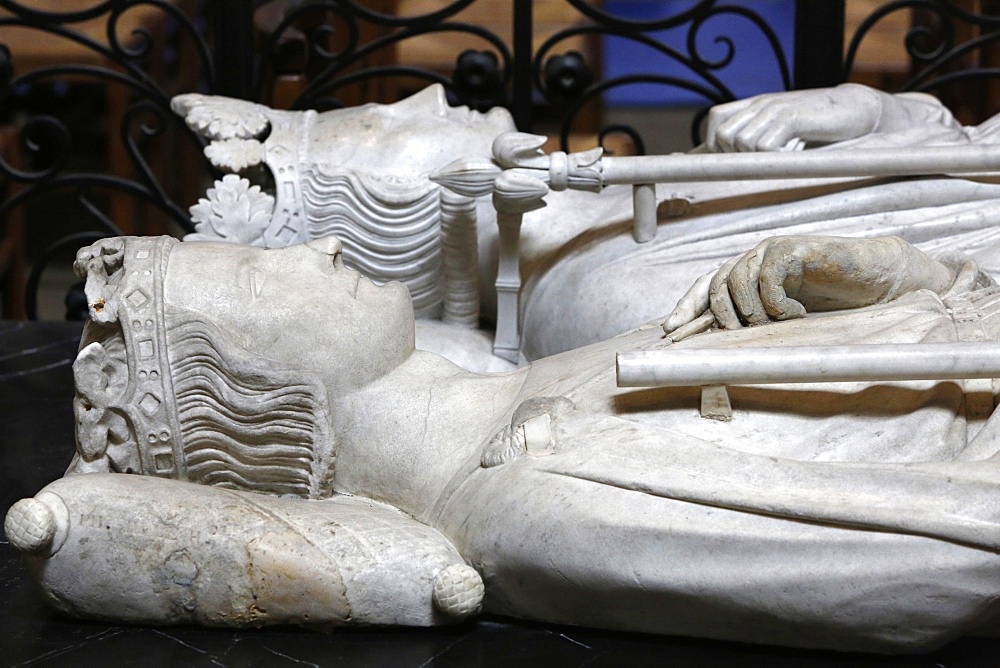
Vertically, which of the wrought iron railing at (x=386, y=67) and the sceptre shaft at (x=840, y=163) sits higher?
the wrought iron railing at (x=386, y=67)

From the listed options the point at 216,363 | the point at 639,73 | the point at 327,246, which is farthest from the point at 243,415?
the point at 639,73

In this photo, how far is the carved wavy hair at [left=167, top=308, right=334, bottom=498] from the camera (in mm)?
2281

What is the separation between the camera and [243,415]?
230 cm

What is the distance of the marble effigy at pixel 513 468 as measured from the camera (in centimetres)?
194

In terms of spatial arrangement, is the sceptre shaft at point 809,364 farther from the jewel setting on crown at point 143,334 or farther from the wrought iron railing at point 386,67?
the wrought iron railing at point 386,67

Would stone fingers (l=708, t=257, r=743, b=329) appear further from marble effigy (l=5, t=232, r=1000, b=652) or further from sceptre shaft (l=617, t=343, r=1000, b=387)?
sceptre shaft (l=617, t=343, r=1000, b=387)

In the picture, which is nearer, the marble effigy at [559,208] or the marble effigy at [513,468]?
the marble effigy at [513,468]

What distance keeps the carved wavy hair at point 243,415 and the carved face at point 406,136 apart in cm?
92

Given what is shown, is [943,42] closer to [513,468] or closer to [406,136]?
[406,136]

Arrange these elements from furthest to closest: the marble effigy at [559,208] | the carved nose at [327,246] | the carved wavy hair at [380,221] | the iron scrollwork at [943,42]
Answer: the iron scrollwork at [943,42], the carved wavy hair at [380,221], the marble effigy at [559,208], the carved nose at [327,246]

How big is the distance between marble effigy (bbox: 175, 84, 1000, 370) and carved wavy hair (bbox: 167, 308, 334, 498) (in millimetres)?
747

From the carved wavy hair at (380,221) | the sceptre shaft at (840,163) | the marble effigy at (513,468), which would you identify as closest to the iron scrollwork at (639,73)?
the carved wavy hair at (380,221)

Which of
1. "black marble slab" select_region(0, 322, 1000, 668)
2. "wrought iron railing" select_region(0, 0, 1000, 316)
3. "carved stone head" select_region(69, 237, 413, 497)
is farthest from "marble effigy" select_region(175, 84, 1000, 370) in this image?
"wrought iron railing" select_region(0, 0, 1000, 316)

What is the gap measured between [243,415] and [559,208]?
1.13 meters
